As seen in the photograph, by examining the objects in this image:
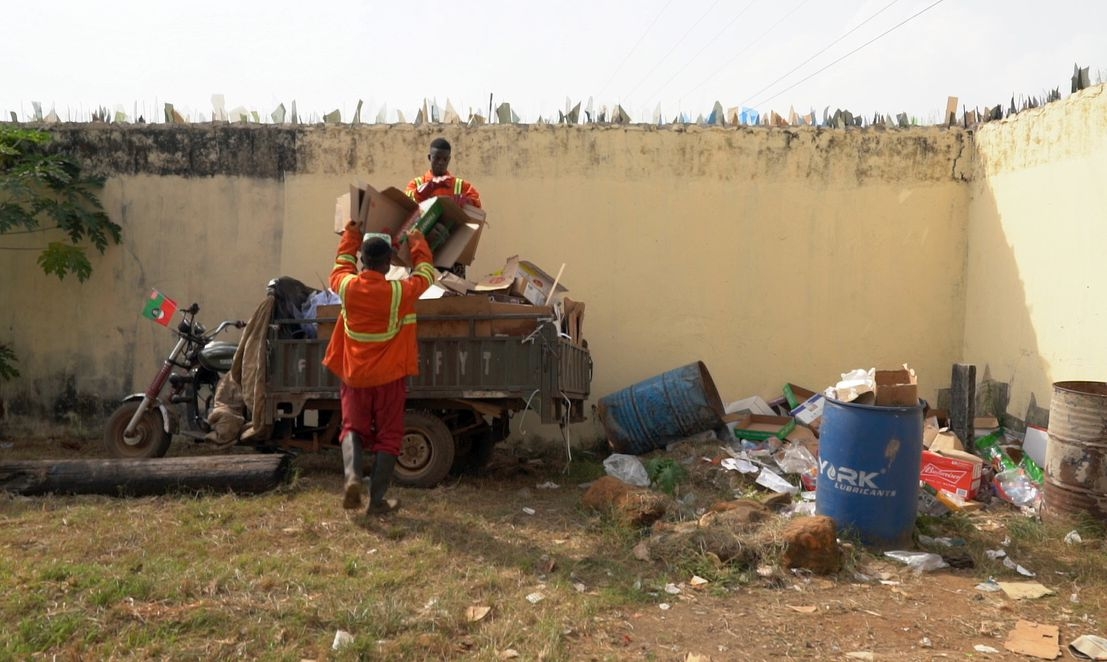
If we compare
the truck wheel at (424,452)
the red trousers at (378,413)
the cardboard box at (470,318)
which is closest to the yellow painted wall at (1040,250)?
the cardboard box at (470,318)

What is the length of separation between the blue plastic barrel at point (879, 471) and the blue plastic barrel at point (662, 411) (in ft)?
6.50

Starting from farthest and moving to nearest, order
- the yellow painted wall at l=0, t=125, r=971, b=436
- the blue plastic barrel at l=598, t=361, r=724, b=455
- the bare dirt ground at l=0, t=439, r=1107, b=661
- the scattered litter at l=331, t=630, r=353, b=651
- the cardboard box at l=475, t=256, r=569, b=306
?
the yellow painted wall at l=0, t=125, r=971, b=436
the blue plastic barrel at l=598, t=361, r=724, b=455
the cardboard box at l=475, t=256, r=569, b=306
the bare dirt ground at l=0, t=439, r=1107, b=661
the scattered litter at l=331, t=630, r=353, b=651

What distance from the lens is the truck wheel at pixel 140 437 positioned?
6715 mm

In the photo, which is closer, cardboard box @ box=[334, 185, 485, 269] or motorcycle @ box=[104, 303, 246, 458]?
cardboard box @ box=[334, 185, 485, 269]

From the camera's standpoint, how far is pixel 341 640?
355cm

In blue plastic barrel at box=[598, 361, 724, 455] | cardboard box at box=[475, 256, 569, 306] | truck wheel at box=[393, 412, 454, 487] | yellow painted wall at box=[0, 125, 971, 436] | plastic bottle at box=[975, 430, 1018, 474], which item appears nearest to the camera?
truck wheel at box=[393, 412, 454, 487]

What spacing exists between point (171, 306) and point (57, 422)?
2.15 m

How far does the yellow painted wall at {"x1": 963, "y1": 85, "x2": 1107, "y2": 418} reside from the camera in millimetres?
6066

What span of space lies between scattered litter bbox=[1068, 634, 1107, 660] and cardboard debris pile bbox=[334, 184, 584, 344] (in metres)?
3.45

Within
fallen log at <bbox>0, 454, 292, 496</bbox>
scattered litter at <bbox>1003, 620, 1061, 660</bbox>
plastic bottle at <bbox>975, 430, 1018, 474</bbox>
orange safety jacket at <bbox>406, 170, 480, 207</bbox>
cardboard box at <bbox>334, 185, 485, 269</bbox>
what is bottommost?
scattered litter at <bbox>1003, 620, 1061, 660</bbox>

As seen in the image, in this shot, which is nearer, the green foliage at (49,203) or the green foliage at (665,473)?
the green foliage at (665,473)

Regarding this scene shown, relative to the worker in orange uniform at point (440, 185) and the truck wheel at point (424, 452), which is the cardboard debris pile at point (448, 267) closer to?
the worker in orange uniform at point (440, 185)

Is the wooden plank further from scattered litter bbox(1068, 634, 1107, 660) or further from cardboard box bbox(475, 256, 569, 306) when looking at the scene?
cardboard box bbox(475, 256, 569, 306)

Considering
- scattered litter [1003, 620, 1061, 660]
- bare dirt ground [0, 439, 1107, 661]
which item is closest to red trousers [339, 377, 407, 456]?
bare dirt ground [0, 439, 1107, 661]
